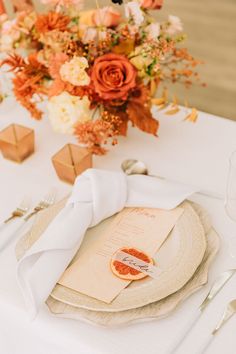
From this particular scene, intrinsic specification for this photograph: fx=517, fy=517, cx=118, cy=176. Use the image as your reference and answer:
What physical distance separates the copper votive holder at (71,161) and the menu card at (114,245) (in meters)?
0.21

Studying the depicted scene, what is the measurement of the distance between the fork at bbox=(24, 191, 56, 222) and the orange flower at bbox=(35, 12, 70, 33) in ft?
1.61

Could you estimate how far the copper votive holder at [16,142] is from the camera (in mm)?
1477

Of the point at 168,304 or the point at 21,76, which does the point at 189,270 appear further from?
the point at 21,76

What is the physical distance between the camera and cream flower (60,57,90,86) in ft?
4.37

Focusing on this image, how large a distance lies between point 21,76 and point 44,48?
0.43 feet

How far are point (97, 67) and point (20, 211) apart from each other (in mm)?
429

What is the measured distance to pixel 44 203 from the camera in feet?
4.40

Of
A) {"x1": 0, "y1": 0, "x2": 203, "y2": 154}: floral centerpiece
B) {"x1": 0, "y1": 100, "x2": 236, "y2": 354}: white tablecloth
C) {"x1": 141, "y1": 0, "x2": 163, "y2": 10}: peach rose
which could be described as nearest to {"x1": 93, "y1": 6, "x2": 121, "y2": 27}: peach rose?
{"x1": 0, "y1": 0, "x2": 203, "y2": 154}: floral centerpiece

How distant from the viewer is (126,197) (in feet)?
4.15

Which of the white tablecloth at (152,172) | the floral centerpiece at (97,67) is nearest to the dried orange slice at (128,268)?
the white tablecloth at (152,172)

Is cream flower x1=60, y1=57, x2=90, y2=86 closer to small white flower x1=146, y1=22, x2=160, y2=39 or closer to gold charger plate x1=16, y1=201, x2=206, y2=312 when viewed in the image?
small white flower x1=146, y1=22, x2=160, y2=39

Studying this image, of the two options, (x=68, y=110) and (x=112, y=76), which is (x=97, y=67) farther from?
(x=68, y=110)

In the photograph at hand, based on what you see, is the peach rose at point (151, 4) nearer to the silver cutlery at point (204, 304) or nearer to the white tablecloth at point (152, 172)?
the white tablecloth at point (152, 172)

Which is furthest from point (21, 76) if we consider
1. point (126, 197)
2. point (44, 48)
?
point (126, 197)
